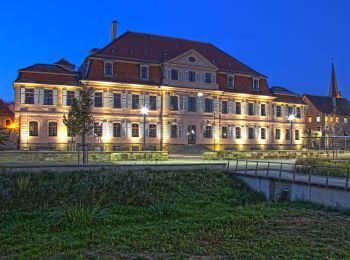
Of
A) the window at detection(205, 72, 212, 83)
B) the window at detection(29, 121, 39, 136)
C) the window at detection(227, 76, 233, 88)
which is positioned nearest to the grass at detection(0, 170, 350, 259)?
the window at detection(29, 121, 39, 136)

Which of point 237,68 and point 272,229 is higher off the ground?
A: point 237,68

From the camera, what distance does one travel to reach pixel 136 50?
43.7 meters

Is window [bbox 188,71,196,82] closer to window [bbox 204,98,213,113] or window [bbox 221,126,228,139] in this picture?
window [bbox 204,98,213,113]

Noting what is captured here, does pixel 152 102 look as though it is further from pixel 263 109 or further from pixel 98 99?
pixel 263 109

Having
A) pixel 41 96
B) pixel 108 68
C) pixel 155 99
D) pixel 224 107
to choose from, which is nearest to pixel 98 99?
pixel 108 68

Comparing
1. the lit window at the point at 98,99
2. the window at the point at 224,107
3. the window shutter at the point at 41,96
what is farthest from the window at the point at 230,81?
the window shutter at the point at 41,96

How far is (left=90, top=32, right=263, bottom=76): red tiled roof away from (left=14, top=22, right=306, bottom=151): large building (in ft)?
0.37

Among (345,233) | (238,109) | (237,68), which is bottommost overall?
(345,233)

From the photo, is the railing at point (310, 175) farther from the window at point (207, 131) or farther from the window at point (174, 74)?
the window at point (207, 131)

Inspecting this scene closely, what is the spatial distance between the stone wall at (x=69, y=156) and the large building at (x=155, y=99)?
37.1ft

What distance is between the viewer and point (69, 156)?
26.8 meters

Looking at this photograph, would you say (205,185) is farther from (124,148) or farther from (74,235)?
(124,148)

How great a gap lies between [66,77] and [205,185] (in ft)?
85.4

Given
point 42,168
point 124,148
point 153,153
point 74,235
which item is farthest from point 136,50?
point 74,235
